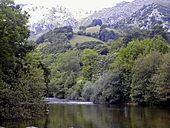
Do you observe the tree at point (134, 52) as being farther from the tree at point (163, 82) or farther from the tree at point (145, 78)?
the tree at point (163, 82)

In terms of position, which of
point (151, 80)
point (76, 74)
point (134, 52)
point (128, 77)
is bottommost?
point (151, 80)

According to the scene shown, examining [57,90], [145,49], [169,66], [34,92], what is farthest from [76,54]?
[34,92]

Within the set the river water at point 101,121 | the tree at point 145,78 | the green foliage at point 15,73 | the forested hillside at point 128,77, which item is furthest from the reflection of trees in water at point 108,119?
the tree at point 145,78

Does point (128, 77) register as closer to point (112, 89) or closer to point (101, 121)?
point (112, 89)

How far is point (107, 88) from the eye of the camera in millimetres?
105250

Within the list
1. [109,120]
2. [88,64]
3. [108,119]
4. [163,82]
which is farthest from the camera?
[88,64]

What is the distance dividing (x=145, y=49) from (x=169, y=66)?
23983 millimetres

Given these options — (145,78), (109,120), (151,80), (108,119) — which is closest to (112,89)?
(145,78)

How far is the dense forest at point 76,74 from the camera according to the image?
50.8m

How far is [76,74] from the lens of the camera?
154 m

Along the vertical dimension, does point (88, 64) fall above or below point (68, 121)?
above

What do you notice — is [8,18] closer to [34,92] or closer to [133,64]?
[34,92]

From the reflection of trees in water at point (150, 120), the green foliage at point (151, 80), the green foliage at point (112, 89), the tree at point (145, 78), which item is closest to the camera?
the reflection of trees in water at point (150, 120)

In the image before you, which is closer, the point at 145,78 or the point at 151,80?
the point at 151,80
